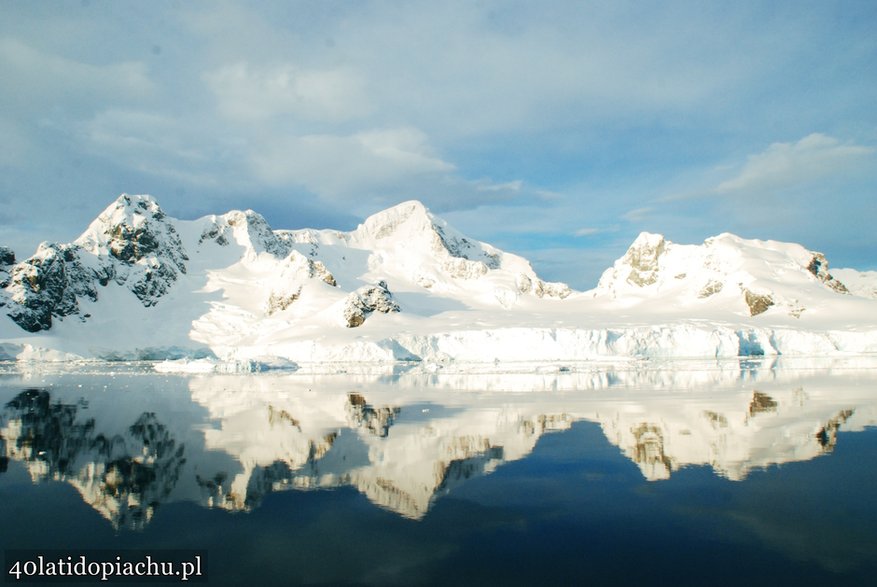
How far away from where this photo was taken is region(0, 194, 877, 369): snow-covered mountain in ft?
182

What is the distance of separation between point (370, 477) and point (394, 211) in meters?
147

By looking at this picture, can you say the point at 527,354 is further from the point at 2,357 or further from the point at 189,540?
the point at 2,357

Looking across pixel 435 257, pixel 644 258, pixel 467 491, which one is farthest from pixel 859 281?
pixel 467 491

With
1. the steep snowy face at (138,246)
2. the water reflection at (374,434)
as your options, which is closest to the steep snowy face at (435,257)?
the steep snowy face at (138,246)

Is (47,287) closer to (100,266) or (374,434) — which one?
(100,266)

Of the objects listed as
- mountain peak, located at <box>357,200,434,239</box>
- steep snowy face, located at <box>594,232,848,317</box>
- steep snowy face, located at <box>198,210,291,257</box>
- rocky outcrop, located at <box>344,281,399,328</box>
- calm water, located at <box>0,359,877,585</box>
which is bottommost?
calm water, located at <box>0,359,877,585</box>

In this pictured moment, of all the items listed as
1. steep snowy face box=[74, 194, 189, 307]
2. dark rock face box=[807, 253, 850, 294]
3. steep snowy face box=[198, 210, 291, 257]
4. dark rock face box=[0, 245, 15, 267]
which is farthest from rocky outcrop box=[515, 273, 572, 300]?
dark rock face box=[0, 245, 15, 267]

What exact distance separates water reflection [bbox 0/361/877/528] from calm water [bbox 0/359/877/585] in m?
0.08

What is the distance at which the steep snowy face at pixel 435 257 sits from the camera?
123m

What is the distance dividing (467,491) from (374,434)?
210 inches

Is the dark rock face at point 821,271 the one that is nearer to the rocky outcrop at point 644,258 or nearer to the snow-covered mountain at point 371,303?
the snow-covered mountain at point 371,303

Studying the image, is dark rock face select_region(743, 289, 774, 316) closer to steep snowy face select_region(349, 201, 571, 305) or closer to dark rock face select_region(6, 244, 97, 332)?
steep snowy face select_region(349, 201, 571, 305)

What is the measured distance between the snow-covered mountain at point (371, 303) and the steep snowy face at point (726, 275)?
14.0 inches

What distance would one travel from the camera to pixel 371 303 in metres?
69.2
